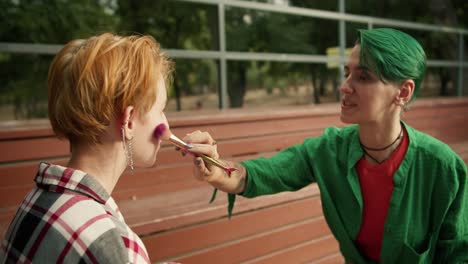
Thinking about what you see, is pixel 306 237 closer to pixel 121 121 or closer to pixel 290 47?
pixel 121 121

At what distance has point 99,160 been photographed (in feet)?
3.82

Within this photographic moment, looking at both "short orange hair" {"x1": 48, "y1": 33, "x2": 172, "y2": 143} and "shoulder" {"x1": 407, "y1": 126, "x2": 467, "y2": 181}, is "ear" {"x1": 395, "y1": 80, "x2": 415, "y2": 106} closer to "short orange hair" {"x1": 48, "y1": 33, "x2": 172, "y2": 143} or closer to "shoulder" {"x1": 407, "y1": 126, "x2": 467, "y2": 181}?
"shoulder" {"x1": 407, "y1": 126, "x2": 467, "y2": 181}

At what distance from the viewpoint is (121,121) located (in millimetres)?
1151

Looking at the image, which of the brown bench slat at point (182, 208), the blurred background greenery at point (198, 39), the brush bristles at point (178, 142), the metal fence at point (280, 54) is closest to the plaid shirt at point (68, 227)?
the brush bristles at point (178, 142)

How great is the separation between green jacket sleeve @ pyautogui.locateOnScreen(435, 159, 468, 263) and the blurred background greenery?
2.53m

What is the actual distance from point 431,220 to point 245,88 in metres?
3.19

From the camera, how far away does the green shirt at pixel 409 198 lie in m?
1.71

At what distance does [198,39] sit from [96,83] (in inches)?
163

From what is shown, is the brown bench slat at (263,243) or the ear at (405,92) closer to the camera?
the ear at (405,92)

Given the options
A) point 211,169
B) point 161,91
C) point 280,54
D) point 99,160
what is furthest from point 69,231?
point 280,54

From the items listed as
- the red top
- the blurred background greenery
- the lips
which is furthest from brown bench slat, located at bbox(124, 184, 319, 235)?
the blurred background greenery

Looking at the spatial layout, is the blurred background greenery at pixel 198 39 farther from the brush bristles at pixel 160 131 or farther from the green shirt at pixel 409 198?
the brush bristles at pixel 160 131

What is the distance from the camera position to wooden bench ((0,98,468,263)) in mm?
2209

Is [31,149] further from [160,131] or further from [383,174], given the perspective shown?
[383,174]
